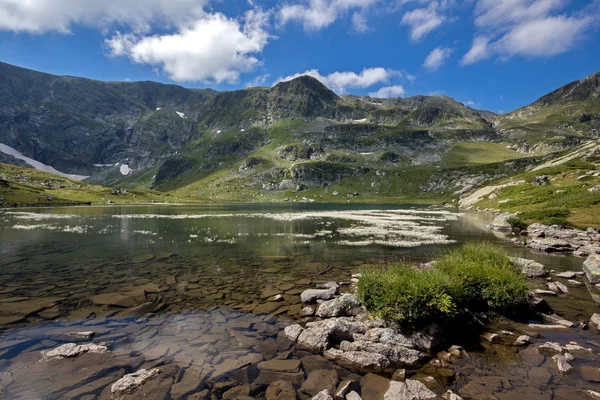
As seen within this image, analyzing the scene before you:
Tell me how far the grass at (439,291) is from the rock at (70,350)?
12822 millimetres

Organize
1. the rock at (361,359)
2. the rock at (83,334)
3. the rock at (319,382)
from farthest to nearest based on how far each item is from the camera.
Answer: the rock at (83,334)
the rock at (361,359)
the rock at (319,382)

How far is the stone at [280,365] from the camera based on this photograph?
463 inches

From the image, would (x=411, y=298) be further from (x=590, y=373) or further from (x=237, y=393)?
(x=237, y=393)

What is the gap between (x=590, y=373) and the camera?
11.3 m

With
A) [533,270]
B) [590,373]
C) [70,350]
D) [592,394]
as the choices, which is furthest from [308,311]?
[533,270]

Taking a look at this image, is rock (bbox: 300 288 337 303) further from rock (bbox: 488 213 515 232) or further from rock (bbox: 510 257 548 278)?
rock (bbox: 488 213 515 232)

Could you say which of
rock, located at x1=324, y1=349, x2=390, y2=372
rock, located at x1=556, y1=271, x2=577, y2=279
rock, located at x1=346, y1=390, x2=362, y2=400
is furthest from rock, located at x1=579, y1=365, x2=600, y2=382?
rock, located at x1=556, y1=271, x2=577, y2=279

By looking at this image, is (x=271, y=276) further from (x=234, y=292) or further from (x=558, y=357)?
(x=558, y=357)

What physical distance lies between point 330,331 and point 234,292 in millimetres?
9881

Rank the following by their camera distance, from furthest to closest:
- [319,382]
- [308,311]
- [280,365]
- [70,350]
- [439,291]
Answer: [308,311]
[439,291]
[70,350]
[280,365]
[319,382]

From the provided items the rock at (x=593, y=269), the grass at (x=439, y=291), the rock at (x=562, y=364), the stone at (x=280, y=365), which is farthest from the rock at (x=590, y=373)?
the rock at (x=593, y=269)

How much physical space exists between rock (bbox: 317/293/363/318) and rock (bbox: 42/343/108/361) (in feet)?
34.9

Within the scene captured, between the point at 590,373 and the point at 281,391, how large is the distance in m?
11.9

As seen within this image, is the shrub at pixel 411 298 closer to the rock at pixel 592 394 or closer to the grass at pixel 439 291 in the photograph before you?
the grass at pixel 439 291
